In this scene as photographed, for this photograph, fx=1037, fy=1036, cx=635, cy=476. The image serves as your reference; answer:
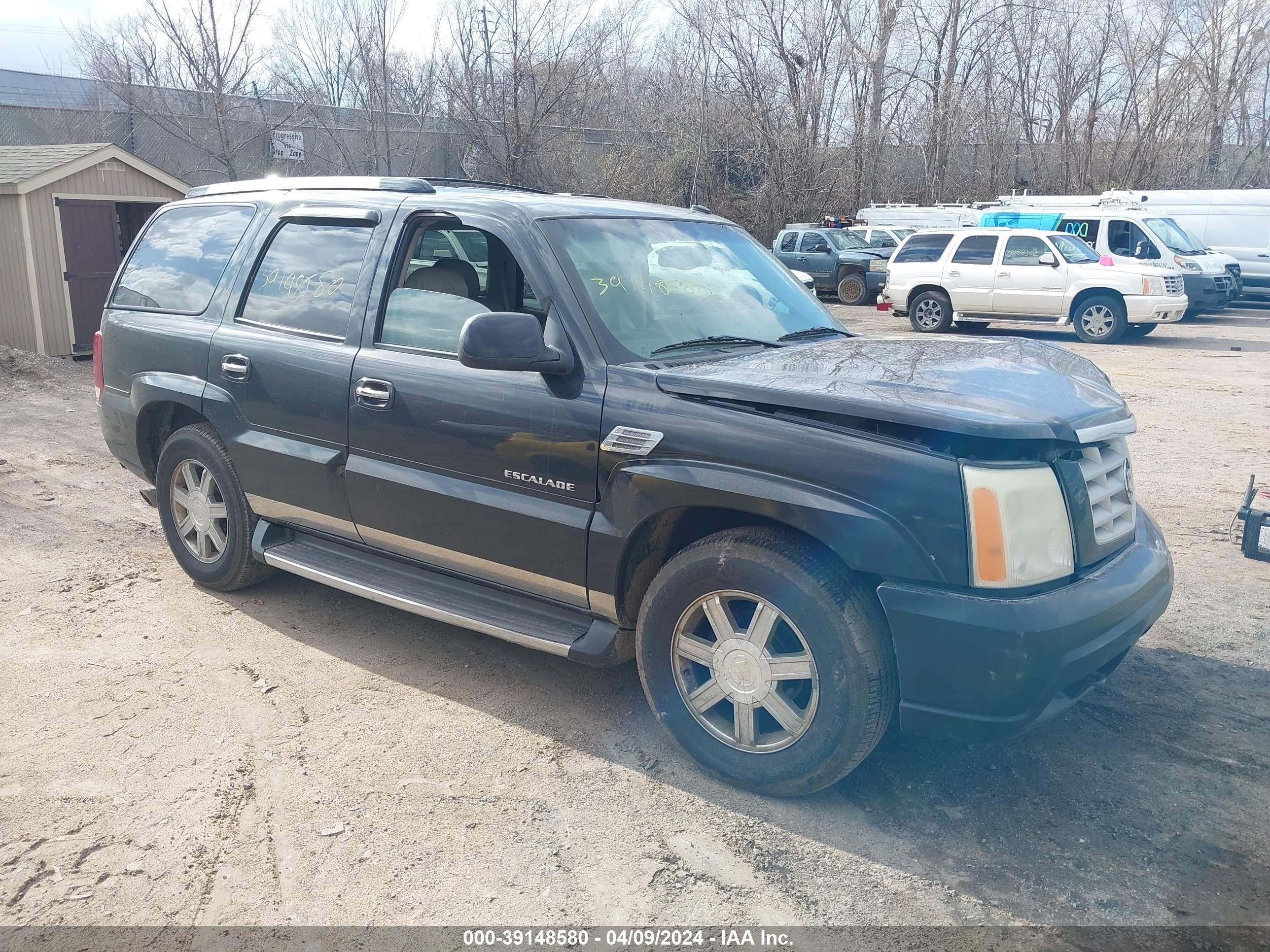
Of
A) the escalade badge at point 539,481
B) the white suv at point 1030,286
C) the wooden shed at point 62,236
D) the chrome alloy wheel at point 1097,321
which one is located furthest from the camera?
the chrome alloy wheel at point 1097,321

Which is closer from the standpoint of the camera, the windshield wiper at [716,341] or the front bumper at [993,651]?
the front bumper at [993,651]

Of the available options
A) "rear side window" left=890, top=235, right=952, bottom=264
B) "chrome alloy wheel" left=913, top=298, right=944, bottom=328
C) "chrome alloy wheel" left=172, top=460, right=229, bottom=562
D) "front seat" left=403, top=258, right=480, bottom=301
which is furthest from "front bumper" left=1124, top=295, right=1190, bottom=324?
"chrome alloy wheel" left=172, top=460, right=229, bottom=562

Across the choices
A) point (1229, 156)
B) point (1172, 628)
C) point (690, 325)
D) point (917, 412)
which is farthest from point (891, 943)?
point (1229, 156)

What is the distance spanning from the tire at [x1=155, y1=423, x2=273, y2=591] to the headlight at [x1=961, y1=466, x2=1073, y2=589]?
3.51 meters

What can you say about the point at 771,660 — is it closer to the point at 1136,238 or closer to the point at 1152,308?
the point at 1152,308

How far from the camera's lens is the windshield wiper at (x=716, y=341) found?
3902 millimetres

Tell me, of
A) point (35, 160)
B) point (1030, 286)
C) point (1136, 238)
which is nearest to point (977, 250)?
point (1030, 286)

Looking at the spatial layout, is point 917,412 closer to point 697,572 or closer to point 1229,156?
point 697,572

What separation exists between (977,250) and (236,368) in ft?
51.2

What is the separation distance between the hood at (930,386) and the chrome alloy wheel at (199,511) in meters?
2.76

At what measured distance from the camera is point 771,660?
3.35 m


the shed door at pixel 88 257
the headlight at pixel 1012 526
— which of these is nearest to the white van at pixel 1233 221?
the shed door at pixel 88 257

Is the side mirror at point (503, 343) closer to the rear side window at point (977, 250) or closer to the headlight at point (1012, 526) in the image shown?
the headlight at point (1012, 526)

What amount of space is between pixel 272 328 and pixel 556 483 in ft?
6.05
